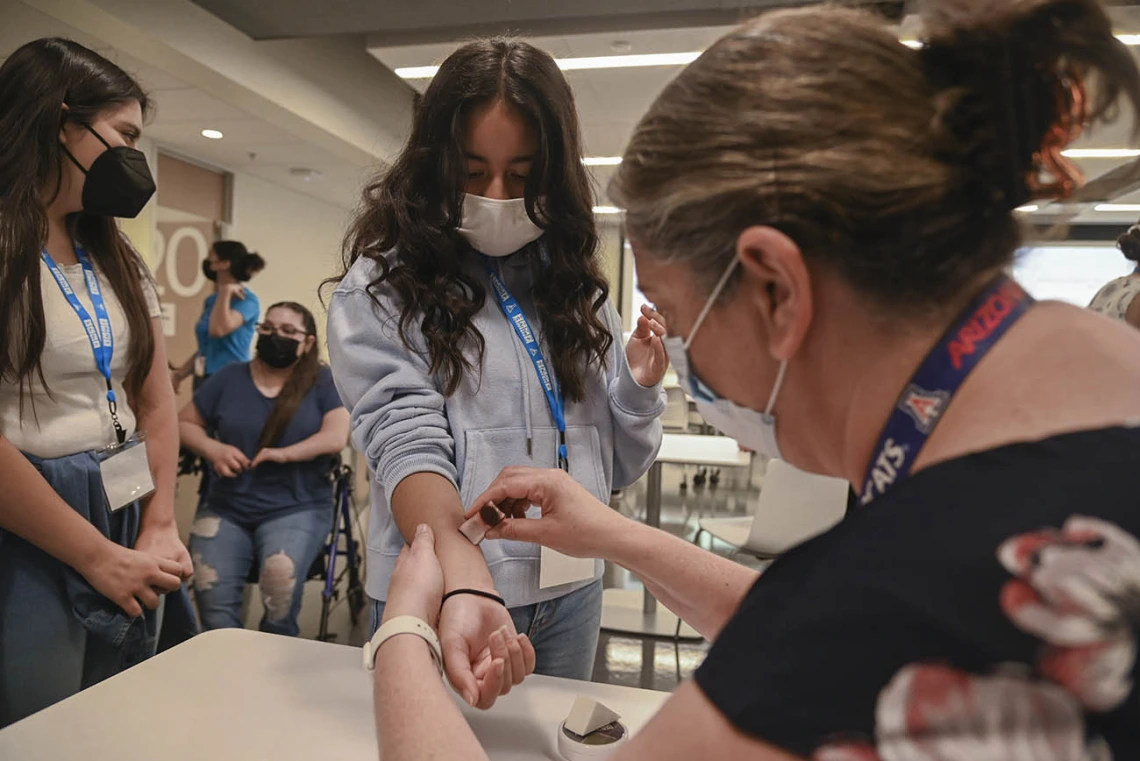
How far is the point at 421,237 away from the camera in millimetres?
1218

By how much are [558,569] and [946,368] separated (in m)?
0.79

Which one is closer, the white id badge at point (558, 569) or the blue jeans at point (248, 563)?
the white id badge at point (558, 569)

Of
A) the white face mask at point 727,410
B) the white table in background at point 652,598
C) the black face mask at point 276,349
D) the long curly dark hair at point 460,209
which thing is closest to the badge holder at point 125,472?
the long curly dark hair at point 460,209

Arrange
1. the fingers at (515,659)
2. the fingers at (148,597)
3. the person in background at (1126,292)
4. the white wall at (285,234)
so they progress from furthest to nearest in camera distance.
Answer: the white wall at (285,234)
the person in background at (1126,292)
the fingers at (148,597)
the fingers at (515,659)

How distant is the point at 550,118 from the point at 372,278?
37cm

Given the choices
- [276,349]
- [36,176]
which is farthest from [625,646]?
[36,176]

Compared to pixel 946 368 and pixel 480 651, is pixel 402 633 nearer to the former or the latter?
pixel 480 651

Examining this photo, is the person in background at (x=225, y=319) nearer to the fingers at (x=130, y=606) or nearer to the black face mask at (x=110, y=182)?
the black face mask at (x=110, y=182)

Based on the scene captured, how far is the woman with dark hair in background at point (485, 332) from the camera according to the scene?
118 centimetres

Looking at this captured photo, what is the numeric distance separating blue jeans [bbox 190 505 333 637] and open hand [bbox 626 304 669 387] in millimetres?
2096

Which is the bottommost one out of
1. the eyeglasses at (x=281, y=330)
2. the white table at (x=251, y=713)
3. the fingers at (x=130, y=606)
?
the fingers at (x=130, y=606)

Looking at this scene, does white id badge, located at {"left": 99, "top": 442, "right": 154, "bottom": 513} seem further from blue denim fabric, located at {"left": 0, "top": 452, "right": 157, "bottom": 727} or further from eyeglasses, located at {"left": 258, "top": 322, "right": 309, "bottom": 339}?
eyeglasses, located at {"left": 258, "top": 322, "right": 309, "bottom": 339}

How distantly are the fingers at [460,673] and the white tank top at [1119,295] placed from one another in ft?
6.44

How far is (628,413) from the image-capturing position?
1.32 m
